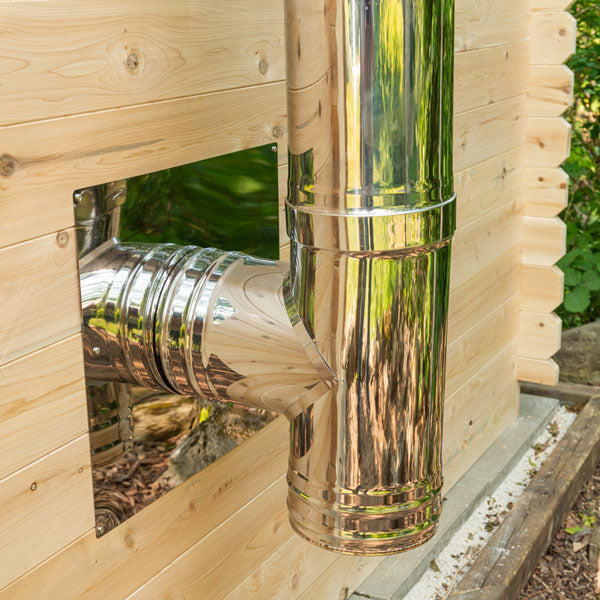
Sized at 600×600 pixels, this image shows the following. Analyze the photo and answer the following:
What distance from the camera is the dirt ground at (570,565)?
2.37 m

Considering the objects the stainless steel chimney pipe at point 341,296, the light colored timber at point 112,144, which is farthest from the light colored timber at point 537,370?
the stainless steel chimney pipe at point 341,296

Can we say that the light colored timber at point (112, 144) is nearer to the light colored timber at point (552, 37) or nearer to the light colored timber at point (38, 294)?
the light colored timber at point (38, 294)

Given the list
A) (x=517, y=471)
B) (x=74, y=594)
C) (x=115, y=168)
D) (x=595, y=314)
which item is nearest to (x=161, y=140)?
(x=115, y=168)

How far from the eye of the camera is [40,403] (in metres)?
1.14

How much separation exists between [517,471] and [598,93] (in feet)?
6.57

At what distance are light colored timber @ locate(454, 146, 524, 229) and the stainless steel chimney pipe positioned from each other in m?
1.25

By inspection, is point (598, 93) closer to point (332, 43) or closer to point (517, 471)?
point (517, 471)

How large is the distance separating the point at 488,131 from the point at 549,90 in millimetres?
378

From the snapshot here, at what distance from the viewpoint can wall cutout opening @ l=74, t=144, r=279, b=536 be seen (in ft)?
4.13

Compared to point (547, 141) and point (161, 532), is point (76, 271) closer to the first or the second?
point (161, 532)

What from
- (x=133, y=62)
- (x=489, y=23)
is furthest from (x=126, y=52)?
(x=489, y=23)

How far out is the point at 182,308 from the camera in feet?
3.95

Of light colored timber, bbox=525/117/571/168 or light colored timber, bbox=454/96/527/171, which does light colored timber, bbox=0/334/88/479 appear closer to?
light colored timber, bbox=454/96/527/171

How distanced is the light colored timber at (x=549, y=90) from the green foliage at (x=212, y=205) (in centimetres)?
150
